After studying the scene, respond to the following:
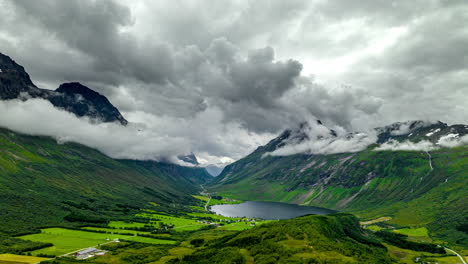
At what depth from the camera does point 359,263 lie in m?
104

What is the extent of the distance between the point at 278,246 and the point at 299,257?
17.4 meters

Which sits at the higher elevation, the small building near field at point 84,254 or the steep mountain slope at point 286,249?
the steep mountain slope at point 286,249

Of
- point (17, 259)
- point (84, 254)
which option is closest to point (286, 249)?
point (84, 254)

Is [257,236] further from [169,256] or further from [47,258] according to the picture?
[47,258]

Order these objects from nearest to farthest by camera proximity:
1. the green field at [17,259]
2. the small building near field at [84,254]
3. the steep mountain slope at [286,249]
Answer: the steep mountain slope at [286,249]
the green field at [17,259]
the small building near field at [84,254]

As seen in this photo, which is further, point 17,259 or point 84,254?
point 84,254

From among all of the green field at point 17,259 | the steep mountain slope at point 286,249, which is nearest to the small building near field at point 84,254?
the green field at point 17,259

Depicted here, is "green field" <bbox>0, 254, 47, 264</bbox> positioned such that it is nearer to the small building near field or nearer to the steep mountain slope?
the small building near field

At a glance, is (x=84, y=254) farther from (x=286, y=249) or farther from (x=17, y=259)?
(x=286, y=249)

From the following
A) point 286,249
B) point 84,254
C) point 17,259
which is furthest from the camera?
point 84,254

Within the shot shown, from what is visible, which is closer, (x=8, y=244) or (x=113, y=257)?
(x=113, y=257)

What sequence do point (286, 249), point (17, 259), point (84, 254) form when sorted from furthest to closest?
1. point (84, 254)
2. point (17, 259)
3. point (286, 249)

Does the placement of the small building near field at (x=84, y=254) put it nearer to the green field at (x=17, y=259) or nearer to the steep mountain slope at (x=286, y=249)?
the green field at (x=17, y=259)

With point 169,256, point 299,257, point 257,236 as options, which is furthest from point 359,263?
point 169,256
